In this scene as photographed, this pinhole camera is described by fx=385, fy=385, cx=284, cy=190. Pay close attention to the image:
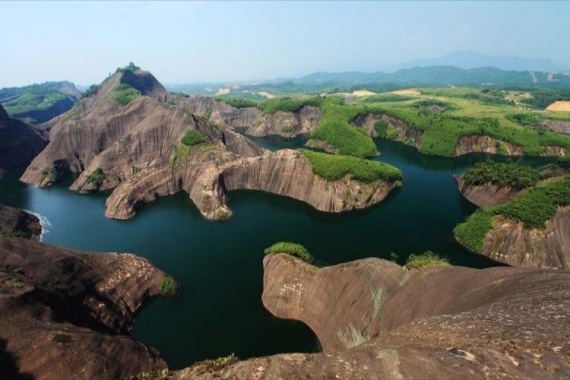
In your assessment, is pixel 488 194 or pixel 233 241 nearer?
pixel 233 241

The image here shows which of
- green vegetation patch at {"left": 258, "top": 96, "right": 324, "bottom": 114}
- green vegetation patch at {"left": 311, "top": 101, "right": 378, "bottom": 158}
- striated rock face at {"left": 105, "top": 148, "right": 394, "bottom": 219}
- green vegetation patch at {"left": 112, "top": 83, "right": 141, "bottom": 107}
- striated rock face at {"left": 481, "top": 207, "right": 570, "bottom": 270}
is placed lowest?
striated rock face at {"left": 481, "top": 207, "right": 570, "bottom": 270}

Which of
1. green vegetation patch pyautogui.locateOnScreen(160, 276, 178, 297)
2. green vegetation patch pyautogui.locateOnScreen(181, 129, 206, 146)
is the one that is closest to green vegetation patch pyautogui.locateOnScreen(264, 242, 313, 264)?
green vegetation patch pyautogui.locateOnScreen(160, 276, 178, 297)

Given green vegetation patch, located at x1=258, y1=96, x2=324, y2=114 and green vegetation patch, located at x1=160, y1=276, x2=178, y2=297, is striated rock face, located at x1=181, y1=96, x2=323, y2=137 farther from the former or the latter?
green vegetation patch, located at x1=160, y1=276, x2=178, y2=297

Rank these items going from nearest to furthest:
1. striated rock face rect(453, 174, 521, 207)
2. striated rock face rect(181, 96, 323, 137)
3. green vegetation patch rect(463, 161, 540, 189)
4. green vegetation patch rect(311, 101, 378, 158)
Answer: green vegetation patch rect(463, 161, 540, 189)
striated rock face rect(453, 174, 521, 207)
green vegetation patch rect(311, 101, 378, 158)
striated rock face rect(181, 96, 323, 137)

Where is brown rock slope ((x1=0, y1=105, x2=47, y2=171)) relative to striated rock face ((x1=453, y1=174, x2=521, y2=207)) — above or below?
above

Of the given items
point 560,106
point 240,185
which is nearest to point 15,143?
point 240,185

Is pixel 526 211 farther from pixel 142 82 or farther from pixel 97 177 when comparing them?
pixel 142 82
